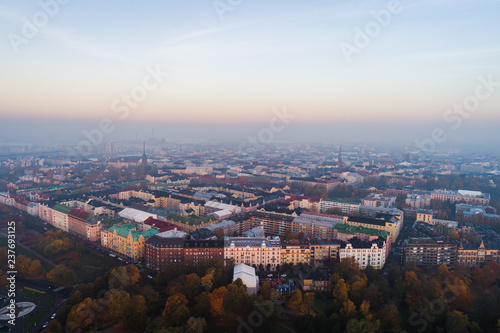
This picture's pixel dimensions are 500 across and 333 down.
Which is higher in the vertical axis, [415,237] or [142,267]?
[415,237]

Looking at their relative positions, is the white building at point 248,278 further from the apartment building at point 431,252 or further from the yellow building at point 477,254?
the yellow building at point 477,254

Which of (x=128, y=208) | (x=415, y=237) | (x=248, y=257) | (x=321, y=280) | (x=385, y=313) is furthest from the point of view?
(x=128, y=208)

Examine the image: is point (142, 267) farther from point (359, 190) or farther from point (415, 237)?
point (359, 190)

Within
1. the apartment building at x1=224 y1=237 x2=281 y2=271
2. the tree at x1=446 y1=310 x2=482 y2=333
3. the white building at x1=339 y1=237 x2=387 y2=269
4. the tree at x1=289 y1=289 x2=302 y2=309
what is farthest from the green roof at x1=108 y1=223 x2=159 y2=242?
the tree at x1=446 y1=310 x2=482 y2=333

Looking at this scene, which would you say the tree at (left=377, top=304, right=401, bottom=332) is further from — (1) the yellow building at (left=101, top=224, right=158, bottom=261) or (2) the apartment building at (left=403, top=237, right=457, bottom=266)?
(1) the yellow building at (left=101, top=224, right=158, bottom=261)

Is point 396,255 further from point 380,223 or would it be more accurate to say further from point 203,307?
point 203,307

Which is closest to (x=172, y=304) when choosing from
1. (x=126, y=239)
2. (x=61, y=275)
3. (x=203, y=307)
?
(x=203, y=307)

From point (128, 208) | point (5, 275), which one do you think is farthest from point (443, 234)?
point (5, 275)
